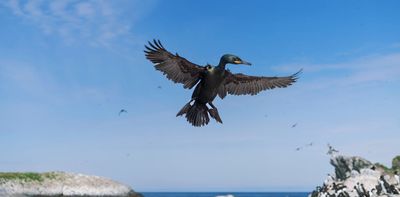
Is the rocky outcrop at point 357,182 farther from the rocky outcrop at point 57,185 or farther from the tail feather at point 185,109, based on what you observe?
the rocky outcrop at point 57,185

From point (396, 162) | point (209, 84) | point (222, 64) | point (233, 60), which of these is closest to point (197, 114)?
point (209, 84)

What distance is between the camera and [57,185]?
5538 centimetres

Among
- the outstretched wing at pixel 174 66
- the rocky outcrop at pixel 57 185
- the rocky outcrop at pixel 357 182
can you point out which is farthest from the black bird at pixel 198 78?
the rocky outcrop at pixel 57 185

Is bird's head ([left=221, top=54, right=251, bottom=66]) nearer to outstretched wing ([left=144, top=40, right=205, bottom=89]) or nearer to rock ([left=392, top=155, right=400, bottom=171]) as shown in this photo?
outstretched wing ([left=144, top=40, right=205, bottom=89])

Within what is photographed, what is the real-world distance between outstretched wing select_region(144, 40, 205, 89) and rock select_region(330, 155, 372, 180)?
134 feet

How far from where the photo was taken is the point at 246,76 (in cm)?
902

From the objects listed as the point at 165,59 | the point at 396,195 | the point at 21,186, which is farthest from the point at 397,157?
the point at 165,59

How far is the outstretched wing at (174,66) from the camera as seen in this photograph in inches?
284

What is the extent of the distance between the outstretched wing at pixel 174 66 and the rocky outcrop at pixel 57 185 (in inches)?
1878

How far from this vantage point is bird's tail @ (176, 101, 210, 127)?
680 cm

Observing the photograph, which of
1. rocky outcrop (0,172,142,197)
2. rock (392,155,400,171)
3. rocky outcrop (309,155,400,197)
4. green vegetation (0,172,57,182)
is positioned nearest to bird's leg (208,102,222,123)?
rocky outcrop (309,155,400,197)

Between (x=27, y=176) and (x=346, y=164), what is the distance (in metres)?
30.5

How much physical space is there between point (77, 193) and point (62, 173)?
3.42m

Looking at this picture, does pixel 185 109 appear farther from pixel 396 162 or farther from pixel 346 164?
pixel 346 164
